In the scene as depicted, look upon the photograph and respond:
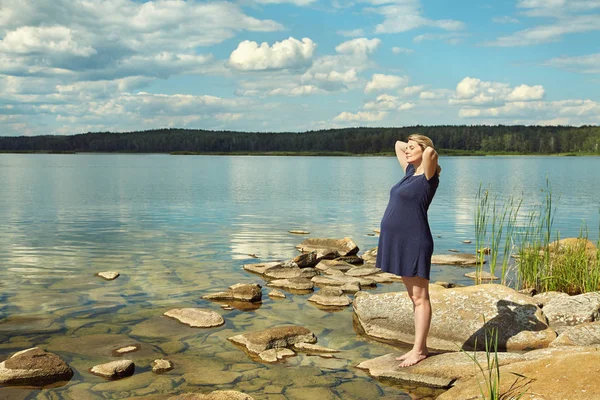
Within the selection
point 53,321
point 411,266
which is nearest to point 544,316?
point 411,266

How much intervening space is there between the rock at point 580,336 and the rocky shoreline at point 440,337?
0.01 metres

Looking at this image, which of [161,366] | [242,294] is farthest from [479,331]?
[161,366]

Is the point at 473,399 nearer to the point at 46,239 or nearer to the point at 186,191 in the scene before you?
the point at 46,239

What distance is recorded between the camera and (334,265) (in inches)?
489

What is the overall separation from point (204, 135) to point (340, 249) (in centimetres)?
15667

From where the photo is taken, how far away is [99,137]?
17150 cm

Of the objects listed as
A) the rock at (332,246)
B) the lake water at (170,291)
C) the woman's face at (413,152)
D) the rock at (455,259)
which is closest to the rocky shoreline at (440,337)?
the lake water at (170,291)

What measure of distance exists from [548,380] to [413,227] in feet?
6.03

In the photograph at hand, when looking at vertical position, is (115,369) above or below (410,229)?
below

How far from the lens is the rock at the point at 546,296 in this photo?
27.9ft

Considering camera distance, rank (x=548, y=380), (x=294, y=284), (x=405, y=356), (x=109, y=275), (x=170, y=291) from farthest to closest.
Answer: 1. (x=109, y=275)
2. (x=294, y=284)
3. (x=170, y=291)
4. (x=405, y=356)
5. (x=548, y=380)

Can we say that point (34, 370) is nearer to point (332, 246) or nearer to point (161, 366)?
point (161, 366)

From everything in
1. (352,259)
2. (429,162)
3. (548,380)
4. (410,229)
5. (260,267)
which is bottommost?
(352,259)

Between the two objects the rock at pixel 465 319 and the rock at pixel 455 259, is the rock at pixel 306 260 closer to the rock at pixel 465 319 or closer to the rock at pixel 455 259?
the rock at pixel 455 259
